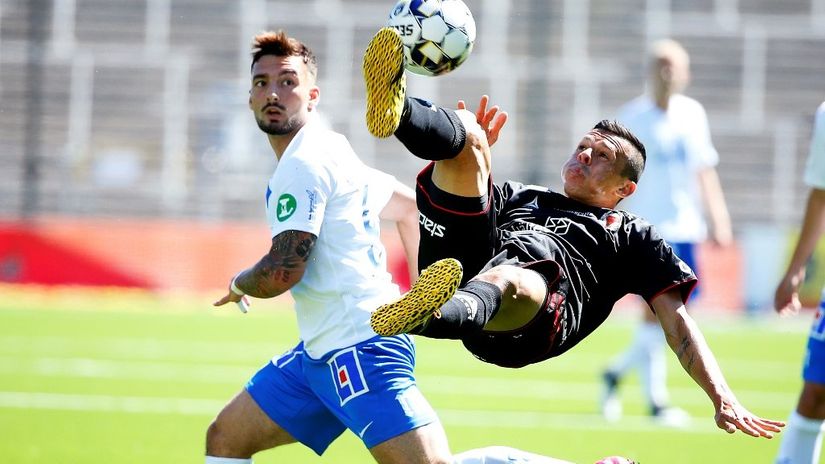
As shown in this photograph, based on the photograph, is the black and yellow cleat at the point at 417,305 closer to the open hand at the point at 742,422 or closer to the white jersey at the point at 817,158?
the open hand at the point at 742,422

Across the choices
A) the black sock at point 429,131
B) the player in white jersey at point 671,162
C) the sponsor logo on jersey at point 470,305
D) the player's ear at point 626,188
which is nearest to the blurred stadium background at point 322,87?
the player in white jersey at point 671,162

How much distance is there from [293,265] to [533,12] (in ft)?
56.5

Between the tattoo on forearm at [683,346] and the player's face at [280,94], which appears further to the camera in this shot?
the player's face at [280,94]

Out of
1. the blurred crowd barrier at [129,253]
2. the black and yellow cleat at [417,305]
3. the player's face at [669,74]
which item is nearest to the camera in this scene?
the black and yellow cleat at [417,305]

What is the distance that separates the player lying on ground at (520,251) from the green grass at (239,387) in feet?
9.14

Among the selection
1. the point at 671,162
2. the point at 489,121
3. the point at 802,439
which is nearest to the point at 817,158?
the point at 802,439

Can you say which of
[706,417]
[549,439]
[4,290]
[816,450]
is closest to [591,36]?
[4,290]

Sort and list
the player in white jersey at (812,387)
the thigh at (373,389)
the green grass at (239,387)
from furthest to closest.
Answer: the green grass at (239,387), the player in white jersey at (812,387), the thigh at (373,389)

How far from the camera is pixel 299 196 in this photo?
4949mm

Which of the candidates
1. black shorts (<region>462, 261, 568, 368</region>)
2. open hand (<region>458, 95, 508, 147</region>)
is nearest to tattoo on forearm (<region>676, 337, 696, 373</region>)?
black shorts (<region>462, 261, 568, 368</region>)

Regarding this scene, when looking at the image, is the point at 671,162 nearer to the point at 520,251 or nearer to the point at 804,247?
the point at 804,247

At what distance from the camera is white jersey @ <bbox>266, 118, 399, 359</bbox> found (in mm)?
4969

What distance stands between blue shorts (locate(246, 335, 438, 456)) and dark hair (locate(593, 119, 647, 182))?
132cm

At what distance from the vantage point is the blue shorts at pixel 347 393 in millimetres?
4805
